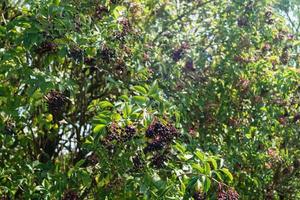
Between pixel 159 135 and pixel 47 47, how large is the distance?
1066 mm

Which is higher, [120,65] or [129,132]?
[120,65]

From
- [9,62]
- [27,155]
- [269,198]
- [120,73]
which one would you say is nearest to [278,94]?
[269,198]

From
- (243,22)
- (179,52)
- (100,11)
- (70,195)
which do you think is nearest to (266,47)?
(243,22)

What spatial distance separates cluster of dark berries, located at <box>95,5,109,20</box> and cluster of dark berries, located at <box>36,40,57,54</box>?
0.56 m

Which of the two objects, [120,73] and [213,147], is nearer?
[120,73]

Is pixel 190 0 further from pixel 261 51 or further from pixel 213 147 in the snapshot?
pixel 213 147

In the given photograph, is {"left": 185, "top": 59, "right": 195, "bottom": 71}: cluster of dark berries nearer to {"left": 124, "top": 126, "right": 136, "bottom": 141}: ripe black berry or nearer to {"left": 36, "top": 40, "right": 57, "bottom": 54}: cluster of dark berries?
{"left": 36, "top": 40, "right": 57, "bottom": 54}: cluster of dark berries

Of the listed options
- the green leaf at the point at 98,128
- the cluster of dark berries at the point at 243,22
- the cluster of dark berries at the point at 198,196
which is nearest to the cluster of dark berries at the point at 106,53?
the green leaf at the point at 98,128

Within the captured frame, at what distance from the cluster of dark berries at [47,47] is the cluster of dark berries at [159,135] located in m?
→ 0.98

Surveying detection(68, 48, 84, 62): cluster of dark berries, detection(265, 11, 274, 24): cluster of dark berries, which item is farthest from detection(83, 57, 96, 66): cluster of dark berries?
detection(265, 11, 274, 24): cluster of dark berries

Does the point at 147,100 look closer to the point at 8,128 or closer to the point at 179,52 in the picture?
the point at 8,128

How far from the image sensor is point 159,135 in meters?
2.87

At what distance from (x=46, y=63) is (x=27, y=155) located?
108cm

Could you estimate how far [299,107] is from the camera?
565cm
